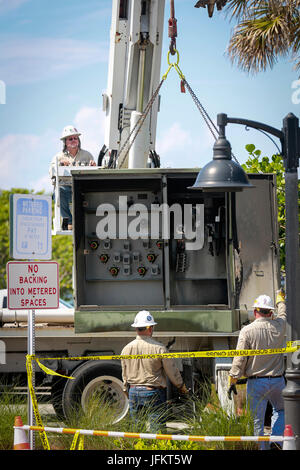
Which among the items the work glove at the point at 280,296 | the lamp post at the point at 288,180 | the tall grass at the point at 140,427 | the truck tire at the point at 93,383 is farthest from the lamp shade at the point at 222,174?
the truck tire at the point at 93,383

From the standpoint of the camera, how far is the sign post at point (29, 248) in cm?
941

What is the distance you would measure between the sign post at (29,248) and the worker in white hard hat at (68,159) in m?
4.09

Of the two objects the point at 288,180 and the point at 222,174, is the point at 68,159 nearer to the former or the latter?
the point at 222,174

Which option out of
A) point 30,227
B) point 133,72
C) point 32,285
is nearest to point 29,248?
point 30,227

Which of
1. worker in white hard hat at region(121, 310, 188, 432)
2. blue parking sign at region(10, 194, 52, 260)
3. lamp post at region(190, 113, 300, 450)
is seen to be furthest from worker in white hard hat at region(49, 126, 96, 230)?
lamp post at region(190, 113, 300, 450)

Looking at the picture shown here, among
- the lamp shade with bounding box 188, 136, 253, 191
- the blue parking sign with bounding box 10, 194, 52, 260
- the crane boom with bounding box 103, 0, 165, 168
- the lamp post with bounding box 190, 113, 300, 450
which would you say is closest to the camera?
the lamp post with bounding box 190, 113, 300, 450

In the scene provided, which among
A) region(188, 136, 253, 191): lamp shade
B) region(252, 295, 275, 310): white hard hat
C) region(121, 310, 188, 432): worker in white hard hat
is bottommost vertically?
region(121, 310, 188, 432): worker in white hard hat

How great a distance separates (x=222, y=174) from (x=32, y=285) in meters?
2.38

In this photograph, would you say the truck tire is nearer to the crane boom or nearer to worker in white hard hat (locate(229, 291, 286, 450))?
worker in white hard hat (locate(229, 291, 286, 450))

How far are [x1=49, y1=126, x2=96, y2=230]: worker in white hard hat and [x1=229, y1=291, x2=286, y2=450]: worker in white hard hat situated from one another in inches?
189

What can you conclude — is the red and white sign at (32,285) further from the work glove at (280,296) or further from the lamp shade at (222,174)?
the work glove at (280,296)

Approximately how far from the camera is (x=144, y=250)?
1352cm

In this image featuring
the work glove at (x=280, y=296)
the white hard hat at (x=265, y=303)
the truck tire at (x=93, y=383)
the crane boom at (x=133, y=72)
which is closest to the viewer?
the white hard hat at (x=265, y=303)

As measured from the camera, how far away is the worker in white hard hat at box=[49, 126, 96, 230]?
13.8 metres
